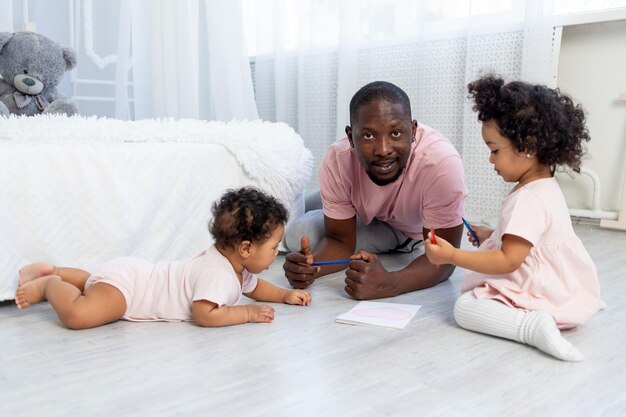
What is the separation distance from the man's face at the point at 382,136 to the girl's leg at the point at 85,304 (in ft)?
2.00

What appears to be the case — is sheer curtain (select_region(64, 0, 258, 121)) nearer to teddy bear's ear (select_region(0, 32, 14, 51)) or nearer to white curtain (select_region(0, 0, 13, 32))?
white curtain (select_region(0, 0, 13, 32))

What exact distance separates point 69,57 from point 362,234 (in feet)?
4.30

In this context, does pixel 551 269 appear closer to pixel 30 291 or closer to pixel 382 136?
pixel 382 136

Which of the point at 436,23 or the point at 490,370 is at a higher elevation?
A: the point at 436,23

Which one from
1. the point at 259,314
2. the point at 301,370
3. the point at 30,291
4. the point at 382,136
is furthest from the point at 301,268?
the point at 30,291

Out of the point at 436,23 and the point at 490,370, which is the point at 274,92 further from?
the point at 490,370

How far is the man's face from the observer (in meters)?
1.37

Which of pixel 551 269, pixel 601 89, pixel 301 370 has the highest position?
pixel 601 89

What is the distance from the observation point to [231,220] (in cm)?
120

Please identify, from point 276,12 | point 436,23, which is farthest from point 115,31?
point 436,23

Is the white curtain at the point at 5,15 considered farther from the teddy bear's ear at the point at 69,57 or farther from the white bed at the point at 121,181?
the white bed at the point at 121,181

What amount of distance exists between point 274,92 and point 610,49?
1587mm

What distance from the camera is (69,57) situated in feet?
7.49

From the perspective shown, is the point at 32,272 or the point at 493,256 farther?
the point at 32,272
